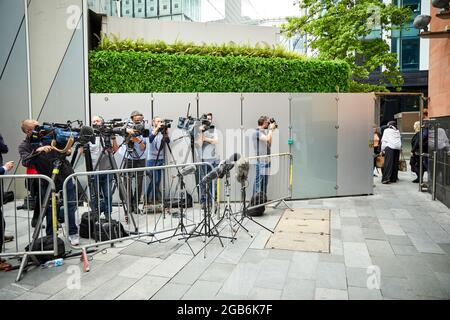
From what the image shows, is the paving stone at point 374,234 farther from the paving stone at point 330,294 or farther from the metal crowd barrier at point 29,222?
the metal crowd barrier at point 29,222

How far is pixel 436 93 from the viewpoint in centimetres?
1883

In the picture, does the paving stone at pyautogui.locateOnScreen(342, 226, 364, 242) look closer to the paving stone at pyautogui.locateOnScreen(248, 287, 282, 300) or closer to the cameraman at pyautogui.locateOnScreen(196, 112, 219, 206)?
the paving stone at pyautogui.locateOnScreen(248, 287, 282, 300)

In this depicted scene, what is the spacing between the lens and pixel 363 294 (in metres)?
3.87

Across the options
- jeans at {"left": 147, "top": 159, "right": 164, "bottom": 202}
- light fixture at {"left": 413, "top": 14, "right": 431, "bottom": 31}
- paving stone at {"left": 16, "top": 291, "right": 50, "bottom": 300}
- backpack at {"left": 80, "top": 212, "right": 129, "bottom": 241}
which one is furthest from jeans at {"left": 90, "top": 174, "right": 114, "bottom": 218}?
light fixture at {"left": 413, "top": 14, "right": 431, "bottom": 31}

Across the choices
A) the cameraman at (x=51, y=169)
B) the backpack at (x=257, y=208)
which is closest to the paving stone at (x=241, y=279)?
the cameraman at (x=51, y=169)

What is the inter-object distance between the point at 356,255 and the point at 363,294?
1273 mm

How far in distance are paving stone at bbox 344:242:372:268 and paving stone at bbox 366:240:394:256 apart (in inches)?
3.2

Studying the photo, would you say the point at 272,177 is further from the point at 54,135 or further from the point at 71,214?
the point at 54,135

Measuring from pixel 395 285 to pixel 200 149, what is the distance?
17.2 ft

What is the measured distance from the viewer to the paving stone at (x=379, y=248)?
517cm

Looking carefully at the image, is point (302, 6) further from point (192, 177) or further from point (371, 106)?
point (192, 177)

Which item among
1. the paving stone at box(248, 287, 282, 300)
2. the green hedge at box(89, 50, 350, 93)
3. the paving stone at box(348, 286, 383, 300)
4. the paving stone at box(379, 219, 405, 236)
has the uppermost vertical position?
the green hedge at box(89, 50, 350, 93)

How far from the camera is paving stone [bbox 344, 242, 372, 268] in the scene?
4.75 m
